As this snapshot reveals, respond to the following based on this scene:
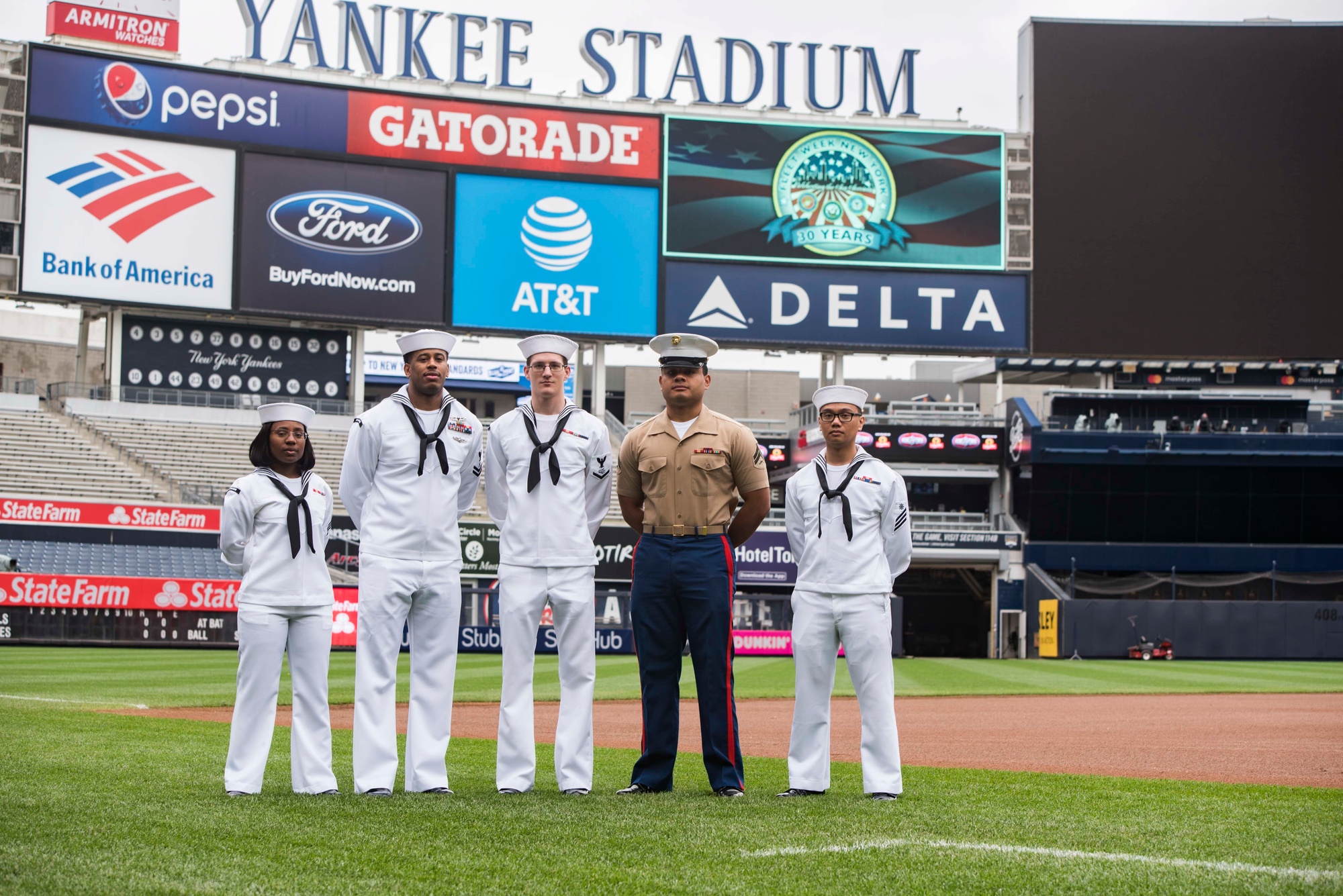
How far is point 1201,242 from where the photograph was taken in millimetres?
40969

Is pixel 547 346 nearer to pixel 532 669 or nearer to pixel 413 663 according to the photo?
pixel 532 669

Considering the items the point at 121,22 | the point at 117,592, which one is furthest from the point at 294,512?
the point at 121,22

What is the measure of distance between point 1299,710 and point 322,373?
28964 millimetres

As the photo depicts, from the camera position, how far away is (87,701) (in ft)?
47.0

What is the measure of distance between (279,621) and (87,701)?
28.6 feet

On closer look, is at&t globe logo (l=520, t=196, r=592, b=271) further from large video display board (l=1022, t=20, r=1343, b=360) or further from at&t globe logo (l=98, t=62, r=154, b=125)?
large video display board (l=1022, t=20, r=1343, b=360)

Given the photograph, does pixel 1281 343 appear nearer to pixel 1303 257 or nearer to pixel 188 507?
pixel 1303 257

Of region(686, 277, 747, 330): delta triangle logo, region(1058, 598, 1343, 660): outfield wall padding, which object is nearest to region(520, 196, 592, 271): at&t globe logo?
region(686, 277, 747, 330): delta triangle logo

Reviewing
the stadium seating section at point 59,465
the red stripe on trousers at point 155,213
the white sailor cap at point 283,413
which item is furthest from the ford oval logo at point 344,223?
the white sailor cap at point 283,413

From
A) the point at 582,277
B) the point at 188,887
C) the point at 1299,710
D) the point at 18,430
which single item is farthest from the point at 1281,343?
the point at 188,887

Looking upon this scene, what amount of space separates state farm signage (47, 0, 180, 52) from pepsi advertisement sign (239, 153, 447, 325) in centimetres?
455

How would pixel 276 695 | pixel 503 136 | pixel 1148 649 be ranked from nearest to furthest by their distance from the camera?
pixel 276 695 < pixel 1148 649 < pixel 503 136

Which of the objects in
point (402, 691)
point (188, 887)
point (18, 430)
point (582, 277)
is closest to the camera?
point (188, 887)

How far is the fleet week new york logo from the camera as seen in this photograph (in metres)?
40.6
